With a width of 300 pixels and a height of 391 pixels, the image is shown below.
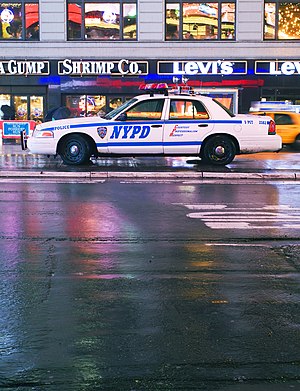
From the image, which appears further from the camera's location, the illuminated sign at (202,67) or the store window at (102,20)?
the store window at (102,20)

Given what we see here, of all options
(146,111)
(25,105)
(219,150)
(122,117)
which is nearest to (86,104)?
(25,105)

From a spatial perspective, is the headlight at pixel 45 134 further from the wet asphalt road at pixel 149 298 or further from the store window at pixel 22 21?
the store window at pixel 22 21

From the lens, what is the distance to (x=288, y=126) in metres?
21.6

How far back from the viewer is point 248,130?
15258mm

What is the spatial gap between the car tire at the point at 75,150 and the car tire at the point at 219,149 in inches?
114

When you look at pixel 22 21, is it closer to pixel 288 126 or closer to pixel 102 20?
pixel 102 20

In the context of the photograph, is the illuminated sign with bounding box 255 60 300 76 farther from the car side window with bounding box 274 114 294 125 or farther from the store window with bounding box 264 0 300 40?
the car side window with bounding box 274 114 294 125

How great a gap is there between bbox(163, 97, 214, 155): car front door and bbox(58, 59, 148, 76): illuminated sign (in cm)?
1390

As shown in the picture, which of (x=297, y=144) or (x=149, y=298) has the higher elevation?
(x=297, y=144)

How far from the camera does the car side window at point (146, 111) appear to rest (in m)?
15.0

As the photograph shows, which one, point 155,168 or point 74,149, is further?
point 155,168

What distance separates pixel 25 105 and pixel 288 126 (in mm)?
13431

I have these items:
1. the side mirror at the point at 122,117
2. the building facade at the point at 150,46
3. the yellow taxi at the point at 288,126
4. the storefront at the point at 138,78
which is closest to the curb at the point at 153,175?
the side mirror at the point at 122,117

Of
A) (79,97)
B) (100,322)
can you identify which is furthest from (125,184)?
(79,97)
